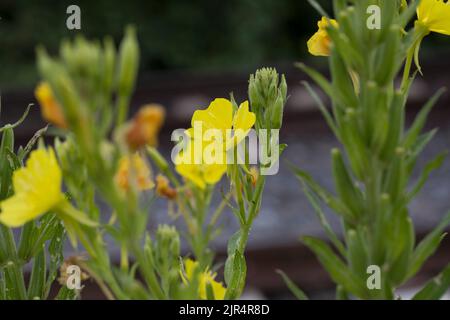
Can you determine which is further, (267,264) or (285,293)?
(285,293)

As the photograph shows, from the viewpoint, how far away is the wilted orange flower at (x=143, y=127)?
33cm

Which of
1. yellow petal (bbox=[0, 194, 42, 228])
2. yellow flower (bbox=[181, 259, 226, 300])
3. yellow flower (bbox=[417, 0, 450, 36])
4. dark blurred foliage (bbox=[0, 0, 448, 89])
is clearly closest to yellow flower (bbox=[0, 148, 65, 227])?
yellow petal (bbox=[0, 194, 42, 228])

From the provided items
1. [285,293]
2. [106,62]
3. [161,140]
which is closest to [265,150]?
[106,62]

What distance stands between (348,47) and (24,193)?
0.17 m

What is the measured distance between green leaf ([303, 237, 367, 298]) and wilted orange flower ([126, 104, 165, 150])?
11 cm

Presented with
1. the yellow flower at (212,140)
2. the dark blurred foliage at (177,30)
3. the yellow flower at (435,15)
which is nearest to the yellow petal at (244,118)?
the yellow flower at (212,140)

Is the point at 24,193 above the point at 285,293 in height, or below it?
below

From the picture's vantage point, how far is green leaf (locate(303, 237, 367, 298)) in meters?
0.41

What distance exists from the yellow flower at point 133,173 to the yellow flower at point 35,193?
1.1 inches

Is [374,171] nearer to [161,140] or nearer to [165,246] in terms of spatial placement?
[165,246]

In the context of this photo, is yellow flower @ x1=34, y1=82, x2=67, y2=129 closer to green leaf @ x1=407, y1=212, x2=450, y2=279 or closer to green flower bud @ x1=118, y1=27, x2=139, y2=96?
green flower bud @ x1=118, y1=27, x2=139, y2=96

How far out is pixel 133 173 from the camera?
0.35 m

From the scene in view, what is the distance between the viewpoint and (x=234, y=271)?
0.49 meters
